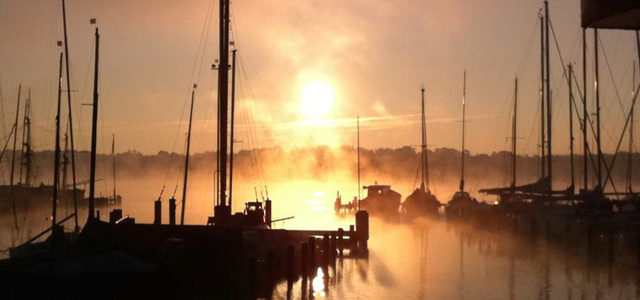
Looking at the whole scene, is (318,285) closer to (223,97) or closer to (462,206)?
(223,97)

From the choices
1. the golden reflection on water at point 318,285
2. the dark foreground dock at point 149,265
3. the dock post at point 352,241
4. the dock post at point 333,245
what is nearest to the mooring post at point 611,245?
the dock post at point 352,241

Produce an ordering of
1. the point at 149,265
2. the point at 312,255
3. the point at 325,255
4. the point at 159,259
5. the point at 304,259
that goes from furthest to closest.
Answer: the point at 325,255 < the point at 312,255 < the point at 304,259 < the point at 159,259 < the point at 149,265

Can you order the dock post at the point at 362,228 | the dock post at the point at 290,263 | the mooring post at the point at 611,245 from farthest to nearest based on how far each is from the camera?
the mooring post at the point at 611,245, the dock post at the point at 362,228, the dock post at the point at 290,263

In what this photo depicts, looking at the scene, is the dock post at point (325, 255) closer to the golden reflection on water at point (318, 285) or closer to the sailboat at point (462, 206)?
the golden reflection on water at point (318, 285)

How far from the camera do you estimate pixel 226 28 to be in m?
38.6

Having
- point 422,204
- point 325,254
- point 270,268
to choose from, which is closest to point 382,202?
point 422,204

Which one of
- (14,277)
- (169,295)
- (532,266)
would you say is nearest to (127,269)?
(169,295)

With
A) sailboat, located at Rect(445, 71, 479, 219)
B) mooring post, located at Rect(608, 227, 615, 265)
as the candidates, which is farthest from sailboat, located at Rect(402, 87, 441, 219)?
mooring post, located at Rect(608, 227, 615, 265)

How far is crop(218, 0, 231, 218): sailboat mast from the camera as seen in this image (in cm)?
3678

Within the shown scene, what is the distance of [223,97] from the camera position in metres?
37.6

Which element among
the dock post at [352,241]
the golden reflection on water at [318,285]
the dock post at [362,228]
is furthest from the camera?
the dock post at [352,241]

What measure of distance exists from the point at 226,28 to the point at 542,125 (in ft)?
135

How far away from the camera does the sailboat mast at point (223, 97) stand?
121 feet

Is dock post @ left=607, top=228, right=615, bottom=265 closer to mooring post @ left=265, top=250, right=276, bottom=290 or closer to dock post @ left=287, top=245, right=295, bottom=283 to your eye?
dock post @ left=287, top=245, right=295, bottom=283
